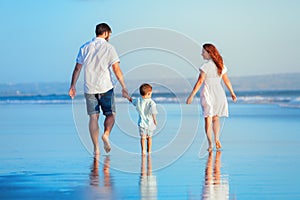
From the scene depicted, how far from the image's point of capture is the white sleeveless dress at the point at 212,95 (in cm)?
1099

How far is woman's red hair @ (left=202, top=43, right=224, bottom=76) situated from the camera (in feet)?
35.8

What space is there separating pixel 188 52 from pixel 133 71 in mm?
891

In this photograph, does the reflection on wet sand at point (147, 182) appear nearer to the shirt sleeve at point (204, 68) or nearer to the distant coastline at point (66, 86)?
the shirt sleeve at point (204, 68)

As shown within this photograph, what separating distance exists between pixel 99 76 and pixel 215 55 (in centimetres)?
204

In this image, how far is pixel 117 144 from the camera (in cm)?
1127

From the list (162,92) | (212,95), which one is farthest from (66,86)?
(212,95)

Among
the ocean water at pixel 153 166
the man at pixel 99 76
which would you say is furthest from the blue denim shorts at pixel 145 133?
the man at pixel 99 76

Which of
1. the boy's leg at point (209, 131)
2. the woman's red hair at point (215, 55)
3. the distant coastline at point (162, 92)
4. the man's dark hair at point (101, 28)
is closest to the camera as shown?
the man's dark hair at point (101, 28)

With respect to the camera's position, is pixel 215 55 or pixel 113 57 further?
pixel 215 55

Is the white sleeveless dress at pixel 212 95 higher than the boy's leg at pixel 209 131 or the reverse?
higher

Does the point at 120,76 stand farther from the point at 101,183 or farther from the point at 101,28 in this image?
the point at 101,183

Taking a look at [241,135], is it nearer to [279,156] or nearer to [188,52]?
[188,52]

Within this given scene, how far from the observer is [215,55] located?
10906mm

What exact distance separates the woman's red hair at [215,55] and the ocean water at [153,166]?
1.17 m
